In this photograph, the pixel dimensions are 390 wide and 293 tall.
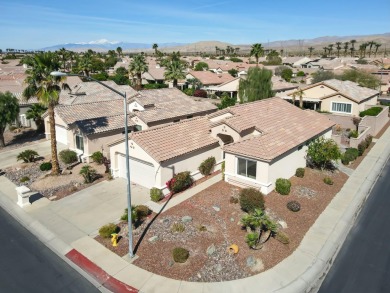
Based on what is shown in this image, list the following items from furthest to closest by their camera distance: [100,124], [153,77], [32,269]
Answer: [153,77]
[100,124]
[32,269]

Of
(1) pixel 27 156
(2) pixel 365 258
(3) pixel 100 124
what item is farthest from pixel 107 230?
(1) pixel 27 156

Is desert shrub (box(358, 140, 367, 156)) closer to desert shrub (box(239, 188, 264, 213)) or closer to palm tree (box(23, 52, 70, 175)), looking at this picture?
desert shrub (box(239, 188, 264, 213))

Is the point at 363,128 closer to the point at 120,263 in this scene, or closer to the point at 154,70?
the point at 120,263

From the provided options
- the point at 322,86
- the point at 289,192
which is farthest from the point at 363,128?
the point at 289,192

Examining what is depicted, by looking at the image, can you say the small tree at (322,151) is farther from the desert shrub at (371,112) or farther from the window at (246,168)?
the desert shrub at (371,112)

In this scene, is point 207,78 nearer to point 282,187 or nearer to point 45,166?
point 45,166

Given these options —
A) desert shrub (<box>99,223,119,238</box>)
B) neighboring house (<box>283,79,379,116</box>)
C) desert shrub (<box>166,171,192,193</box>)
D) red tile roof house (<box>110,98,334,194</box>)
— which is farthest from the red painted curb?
neighboring house (<box>283,79,379,116</box>)

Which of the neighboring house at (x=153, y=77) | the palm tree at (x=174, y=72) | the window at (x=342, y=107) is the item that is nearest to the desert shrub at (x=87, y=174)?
the window at (x=342, y=107)

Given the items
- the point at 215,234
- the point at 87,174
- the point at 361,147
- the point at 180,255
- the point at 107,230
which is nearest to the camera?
the point at 180,255
